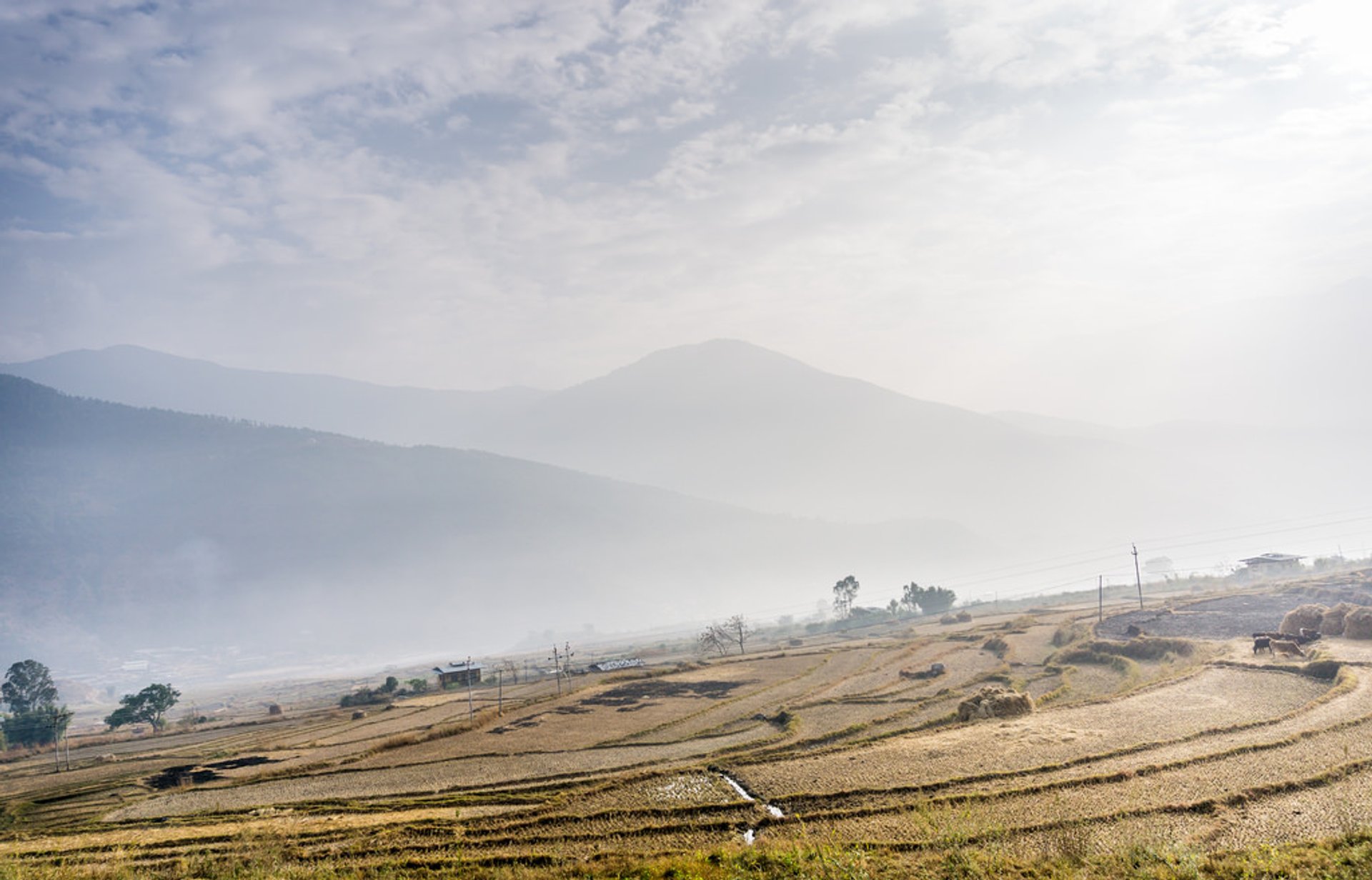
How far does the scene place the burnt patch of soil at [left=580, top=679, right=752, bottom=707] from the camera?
208 feet

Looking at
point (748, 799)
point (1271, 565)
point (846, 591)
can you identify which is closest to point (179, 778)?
point (748, 799)

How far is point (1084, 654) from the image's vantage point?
187 ft

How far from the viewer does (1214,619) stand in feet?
212

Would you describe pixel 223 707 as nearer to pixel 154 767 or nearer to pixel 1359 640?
pixel 154 767

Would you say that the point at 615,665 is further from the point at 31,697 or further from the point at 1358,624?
the point at 31,697

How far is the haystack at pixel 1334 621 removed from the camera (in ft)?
173

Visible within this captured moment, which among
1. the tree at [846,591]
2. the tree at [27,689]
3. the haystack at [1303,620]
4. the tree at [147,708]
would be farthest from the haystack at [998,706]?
the tree at [27,689]

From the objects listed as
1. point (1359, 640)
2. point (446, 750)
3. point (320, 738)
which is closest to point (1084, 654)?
point (1359, 640)

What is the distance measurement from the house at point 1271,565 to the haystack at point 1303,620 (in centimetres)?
5422

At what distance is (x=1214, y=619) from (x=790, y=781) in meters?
54.9

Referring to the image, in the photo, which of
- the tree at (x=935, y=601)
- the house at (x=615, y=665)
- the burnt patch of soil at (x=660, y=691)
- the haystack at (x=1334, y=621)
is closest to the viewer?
the haystack at (x=1334, y=621)

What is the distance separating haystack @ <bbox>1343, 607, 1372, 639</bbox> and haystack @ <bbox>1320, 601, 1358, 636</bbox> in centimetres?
89

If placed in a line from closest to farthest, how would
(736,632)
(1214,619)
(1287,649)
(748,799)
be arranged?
1. (748,799)
2. (1287,649)
3. (1214,619)
4. (736,632)

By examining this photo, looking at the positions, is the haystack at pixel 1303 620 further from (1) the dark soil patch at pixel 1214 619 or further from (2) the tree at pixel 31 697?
→ (2) the tree at pixel 31 697
